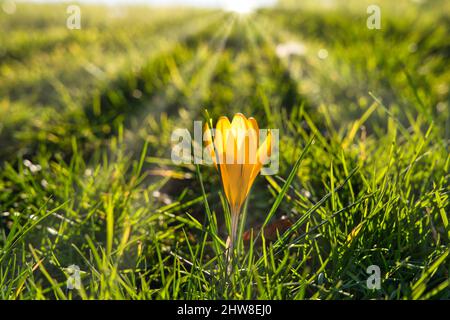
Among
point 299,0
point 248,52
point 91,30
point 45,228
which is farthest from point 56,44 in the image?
point 299,0

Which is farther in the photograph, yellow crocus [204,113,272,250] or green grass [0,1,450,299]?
green grass [0,1,450,299]

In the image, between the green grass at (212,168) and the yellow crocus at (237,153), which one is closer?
the yellow crocus at (237,153)

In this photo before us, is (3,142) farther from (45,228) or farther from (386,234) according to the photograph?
(386,234)

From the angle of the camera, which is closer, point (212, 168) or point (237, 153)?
point (237, 153)
